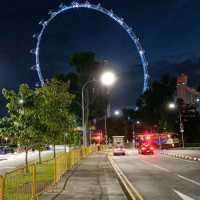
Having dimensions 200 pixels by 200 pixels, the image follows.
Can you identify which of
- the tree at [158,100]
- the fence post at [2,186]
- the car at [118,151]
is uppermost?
the tree at [158,100]

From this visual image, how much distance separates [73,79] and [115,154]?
23.0 m

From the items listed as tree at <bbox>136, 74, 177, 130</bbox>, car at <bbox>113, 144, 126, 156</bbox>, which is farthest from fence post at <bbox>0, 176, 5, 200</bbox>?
tree at <bbox>136, 74, 177, 130</bbox>

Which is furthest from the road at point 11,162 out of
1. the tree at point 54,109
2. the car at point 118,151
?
the car at point 118,151

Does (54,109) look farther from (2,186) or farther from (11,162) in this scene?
(2,186)

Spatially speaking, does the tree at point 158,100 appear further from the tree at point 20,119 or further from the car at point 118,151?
the tree at point 20,119

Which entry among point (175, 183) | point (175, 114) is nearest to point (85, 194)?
point (175, 183)

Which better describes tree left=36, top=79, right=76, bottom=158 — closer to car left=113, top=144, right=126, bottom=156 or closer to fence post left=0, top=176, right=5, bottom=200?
fence post left=0, top=176, right=5, bottom=200

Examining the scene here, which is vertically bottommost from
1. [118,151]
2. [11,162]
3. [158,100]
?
[11,162]

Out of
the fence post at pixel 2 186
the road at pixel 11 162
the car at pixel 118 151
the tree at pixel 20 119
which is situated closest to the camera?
the fence post at pixel 2 186

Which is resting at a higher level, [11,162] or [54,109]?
[54,109]

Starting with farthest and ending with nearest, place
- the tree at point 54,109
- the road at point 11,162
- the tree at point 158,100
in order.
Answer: the tree at point 158,100 → the road at point 11,162 → the tree at point 54,109

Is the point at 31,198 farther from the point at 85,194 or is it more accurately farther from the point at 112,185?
the point at 112,185

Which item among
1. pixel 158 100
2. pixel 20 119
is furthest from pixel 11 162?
pixel 158 100

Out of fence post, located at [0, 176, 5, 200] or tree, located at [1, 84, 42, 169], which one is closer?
fence post, located at [0, 176, 5, 200]
